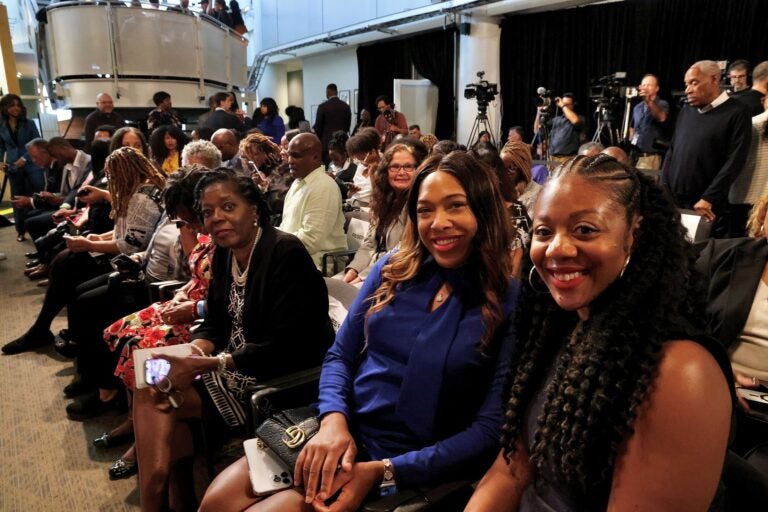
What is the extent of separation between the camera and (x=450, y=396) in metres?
1.22

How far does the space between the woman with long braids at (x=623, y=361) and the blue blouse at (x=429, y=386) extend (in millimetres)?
222

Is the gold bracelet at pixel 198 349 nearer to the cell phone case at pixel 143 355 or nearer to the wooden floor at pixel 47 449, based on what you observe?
the cell phone case at pixel 143 355

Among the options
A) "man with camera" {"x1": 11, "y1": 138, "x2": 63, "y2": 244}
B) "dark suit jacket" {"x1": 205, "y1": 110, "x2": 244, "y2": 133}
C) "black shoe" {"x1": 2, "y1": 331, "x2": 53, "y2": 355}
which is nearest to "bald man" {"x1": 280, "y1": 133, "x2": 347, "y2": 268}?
"black shoe" {"x1": 2, "y1": 331, "x2": 53, "y2": 355}

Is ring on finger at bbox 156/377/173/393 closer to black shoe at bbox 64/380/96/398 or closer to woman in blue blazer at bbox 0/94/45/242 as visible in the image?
black shoe at bbox 64/380/96/398

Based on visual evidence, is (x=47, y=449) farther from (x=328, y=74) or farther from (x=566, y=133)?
(x=328, y=74)

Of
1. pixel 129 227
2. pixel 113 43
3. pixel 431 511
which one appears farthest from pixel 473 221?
pixel 113 43

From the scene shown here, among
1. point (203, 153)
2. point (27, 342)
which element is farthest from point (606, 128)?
point (27, 342)

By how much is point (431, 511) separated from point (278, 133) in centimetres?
696

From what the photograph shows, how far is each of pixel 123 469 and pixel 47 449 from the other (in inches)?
18.5

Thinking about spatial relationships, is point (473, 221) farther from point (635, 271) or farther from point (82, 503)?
point (82, 503)

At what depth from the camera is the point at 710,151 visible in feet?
10.2

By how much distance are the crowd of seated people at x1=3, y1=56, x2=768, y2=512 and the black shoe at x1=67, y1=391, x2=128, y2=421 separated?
25 mm

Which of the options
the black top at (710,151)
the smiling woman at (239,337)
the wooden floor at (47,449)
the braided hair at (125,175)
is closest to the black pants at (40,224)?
the wooden floor at (47,449)

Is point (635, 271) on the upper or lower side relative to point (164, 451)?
upper
